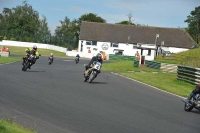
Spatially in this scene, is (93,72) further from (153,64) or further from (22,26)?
(22,26)

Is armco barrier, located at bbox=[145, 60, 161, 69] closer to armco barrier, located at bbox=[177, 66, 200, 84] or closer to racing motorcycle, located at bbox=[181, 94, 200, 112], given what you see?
armco barrier, located at bbox=[177, 66, 200, 84]

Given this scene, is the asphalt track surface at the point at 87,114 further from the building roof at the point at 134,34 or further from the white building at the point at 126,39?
the building roof at the point at 134,34

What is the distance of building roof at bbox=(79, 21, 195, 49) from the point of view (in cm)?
9775

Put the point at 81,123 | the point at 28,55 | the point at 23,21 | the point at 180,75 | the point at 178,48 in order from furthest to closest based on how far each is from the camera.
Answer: the point at 23,21, the point at 178,48, the point at 180,75, the point at 28,55, the point at 81,123

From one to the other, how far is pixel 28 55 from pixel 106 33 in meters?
72.3

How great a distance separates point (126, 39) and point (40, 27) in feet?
175

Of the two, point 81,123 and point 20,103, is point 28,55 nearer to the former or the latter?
point 20,103

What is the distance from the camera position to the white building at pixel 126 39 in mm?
97250

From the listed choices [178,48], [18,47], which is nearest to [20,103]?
[18,47]

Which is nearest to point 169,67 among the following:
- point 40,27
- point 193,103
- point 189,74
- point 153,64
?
point 153,64

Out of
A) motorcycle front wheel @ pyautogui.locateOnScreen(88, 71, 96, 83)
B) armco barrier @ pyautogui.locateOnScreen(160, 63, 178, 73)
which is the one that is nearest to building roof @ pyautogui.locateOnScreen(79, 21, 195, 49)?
armco barrier @ pyautogui.locateOnScreen(160, 63, 178, 73)

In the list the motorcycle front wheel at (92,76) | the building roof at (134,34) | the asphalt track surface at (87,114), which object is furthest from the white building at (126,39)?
the asphalt track surface at (87,114)

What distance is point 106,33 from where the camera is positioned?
100 meters

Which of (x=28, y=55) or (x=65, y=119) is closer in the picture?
(x=65, y=119)
